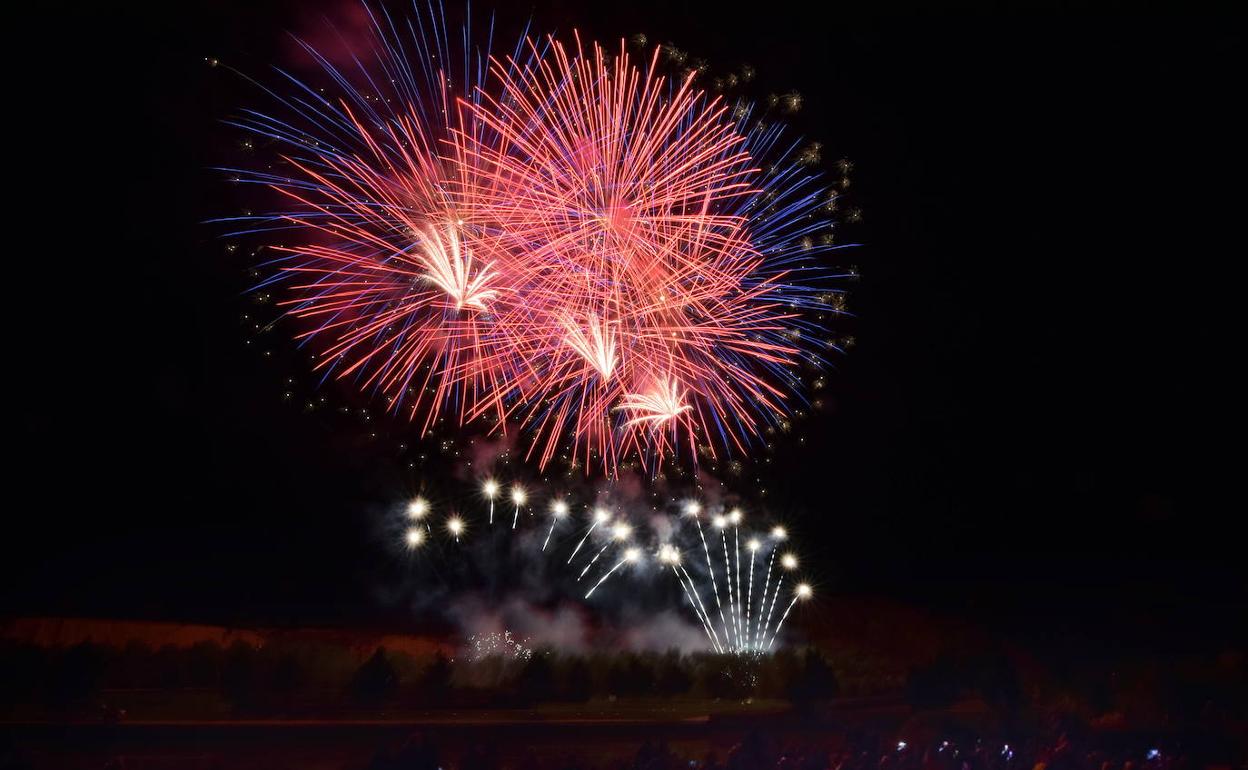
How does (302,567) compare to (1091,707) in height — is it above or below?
above

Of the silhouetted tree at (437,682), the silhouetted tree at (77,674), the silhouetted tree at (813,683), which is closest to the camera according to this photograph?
the silhouetted tree at (77,674)

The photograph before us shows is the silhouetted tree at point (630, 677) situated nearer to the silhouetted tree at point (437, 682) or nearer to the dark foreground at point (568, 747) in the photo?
the dark foreground at point (568, 747)

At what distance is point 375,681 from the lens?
460 inches

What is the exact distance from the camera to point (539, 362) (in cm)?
1109

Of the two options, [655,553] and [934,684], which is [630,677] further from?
[934,684]

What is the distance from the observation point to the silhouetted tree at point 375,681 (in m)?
11.5

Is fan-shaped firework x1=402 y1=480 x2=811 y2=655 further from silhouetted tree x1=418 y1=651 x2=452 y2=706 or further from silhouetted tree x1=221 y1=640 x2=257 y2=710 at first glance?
silhouetted tree x1=221 y1=640 x2=257 y2=710

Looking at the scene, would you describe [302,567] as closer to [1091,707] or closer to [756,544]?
[756,544]

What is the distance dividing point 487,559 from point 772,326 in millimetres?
5980

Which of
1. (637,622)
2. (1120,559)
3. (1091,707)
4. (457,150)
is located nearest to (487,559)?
(637,622)

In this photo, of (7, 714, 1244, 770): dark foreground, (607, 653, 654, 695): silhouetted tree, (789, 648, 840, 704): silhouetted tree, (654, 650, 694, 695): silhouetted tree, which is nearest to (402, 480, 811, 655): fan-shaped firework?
(789, 648, 840, 704): silhouetted tree

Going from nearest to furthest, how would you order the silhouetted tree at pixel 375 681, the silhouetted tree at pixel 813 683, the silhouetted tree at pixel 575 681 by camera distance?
1. the silhouetted tree at pixel 375 681
2. the silhouetted tree at pixel 575 681
3. the silhouetted tree at pixel 813 683

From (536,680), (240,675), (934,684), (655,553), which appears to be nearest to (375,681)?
(240,675)

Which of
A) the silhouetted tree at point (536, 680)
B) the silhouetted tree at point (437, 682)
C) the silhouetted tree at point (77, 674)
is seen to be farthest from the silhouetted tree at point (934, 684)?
the silhouetted tree at point (77, 674)
